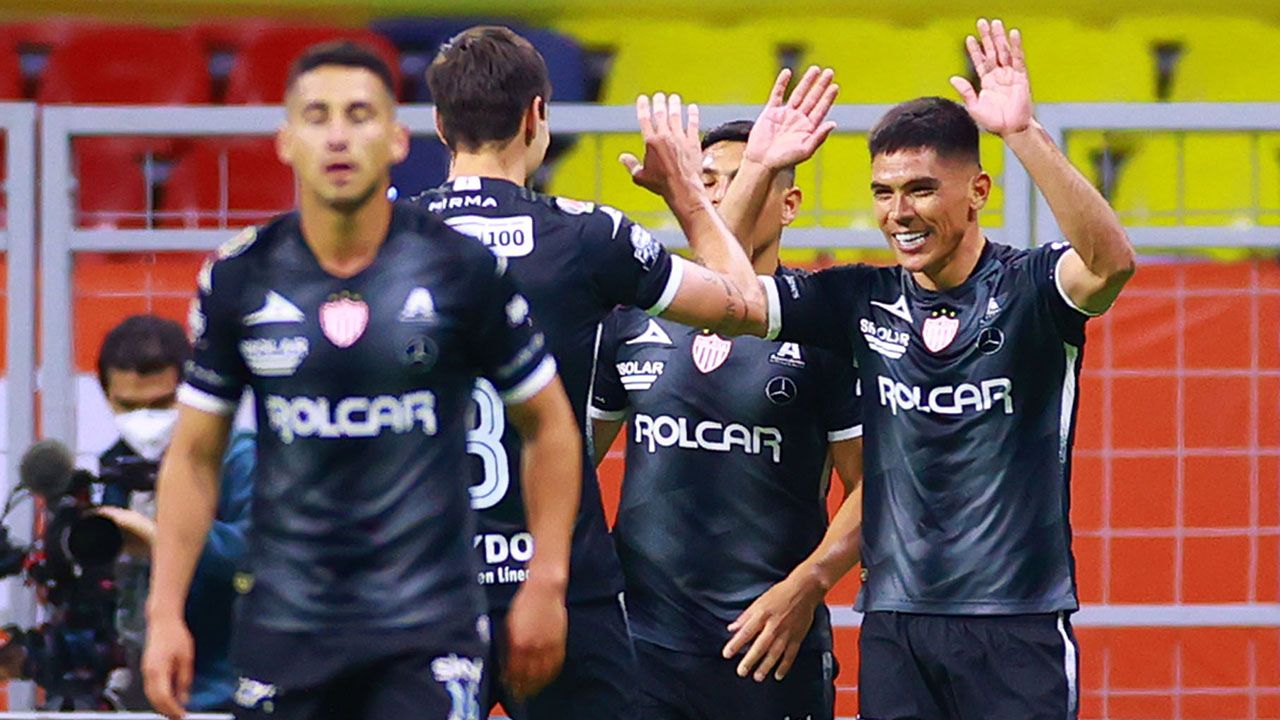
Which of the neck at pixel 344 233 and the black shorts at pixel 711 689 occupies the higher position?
the neck at pixel 344 233

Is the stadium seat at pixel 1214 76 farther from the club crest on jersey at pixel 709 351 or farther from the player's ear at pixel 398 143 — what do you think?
the player's ear at pixel 398 143

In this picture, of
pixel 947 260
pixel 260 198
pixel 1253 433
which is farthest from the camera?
pixel 260 198

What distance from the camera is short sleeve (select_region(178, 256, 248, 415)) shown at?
312cm

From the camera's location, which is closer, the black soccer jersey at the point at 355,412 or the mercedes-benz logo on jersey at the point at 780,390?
the black soccer jersey at the point at 355,412

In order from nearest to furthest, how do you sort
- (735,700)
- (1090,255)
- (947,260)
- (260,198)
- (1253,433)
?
(1090,255), (947,260), (735,700), (1253,433), (260,198)

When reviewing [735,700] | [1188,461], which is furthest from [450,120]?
[1188,461]

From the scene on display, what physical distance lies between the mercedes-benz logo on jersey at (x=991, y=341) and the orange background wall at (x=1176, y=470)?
3.78 ft

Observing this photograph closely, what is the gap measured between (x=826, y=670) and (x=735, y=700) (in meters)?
0.22

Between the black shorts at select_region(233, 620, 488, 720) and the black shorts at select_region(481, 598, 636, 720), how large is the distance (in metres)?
0.61

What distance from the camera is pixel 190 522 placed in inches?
124

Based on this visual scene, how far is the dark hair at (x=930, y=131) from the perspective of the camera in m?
4.06

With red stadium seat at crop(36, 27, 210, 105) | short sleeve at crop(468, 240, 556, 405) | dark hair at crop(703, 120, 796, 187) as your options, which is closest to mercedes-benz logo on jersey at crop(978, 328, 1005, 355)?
dark hair at crop(703, 120, 796, 187)

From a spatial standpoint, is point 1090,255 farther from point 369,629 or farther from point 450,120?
point 369,629

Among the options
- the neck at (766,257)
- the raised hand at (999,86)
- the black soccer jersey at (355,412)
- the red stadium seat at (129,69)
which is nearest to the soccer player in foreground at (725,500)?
the neck at (766,257)
